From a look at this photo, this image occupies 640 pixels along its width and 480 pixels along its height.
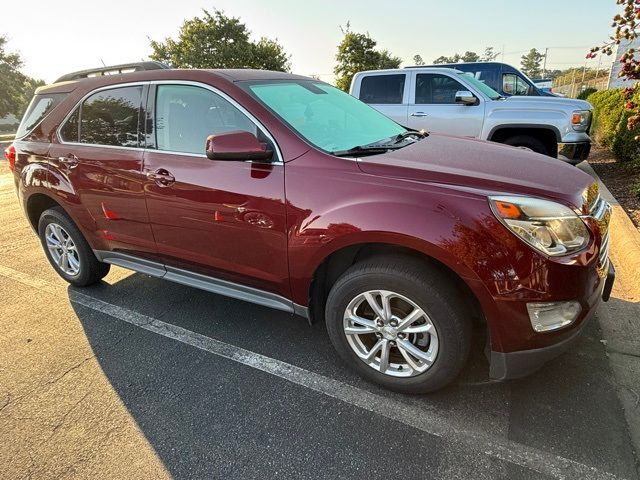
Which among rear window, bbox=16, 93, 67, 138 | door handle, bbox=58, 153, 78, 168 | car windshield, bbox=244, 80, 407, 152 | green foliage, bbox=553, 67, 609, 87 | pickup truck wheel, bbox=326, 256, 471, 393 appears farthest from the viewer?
green foliage, bbox=553, 67, 609, 87

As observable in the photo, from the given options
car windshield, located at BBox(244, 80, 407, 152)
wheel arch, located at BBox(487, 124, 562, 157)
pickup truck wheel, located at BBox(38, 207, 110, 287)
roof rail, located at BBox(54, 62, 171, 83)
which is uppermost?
roof rail, located at BBox(54, 62, 171, 83)

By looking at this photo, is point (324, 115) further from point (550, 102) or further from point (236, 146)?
point (550, 102)

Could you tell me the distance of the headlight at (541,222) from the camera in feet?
6.31

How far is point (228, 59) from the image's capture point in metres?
25.8

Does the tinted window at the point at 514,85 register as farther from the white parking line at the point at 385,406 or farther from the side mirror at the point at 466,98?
the white parking line at the point at 385,406

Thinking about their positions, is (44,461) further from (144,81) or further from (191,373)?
(144,81)

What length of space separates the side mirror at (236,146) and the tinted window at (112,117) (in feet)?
3.29

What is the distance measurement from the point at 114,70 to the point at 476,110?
17.6 feet

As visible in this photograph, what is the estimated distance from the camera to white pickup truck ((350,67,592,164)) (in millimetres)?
6453

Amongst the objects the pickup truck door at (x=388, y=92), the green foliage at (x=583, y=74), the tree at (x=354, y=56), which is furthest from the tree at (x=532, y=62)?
the pickup truck door at (x=388, y=92)

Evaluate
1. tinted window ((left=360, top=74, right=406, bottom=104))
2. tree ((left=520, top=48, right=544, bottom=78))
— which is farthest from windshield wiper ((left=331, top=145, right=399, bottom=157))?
tree ((left=520, top=48, right=544, bottom=78))

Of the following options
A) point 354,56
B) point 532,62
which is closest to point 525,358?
point 354,56

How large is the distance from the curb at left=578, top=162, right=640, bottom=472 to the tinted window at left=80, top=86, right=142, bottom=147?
338 centimetres

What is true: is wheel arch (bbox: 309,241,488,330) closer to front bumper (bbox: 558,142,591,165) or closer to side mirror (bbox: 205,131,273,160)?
side mirror (bbox: 205,131,273,160)
